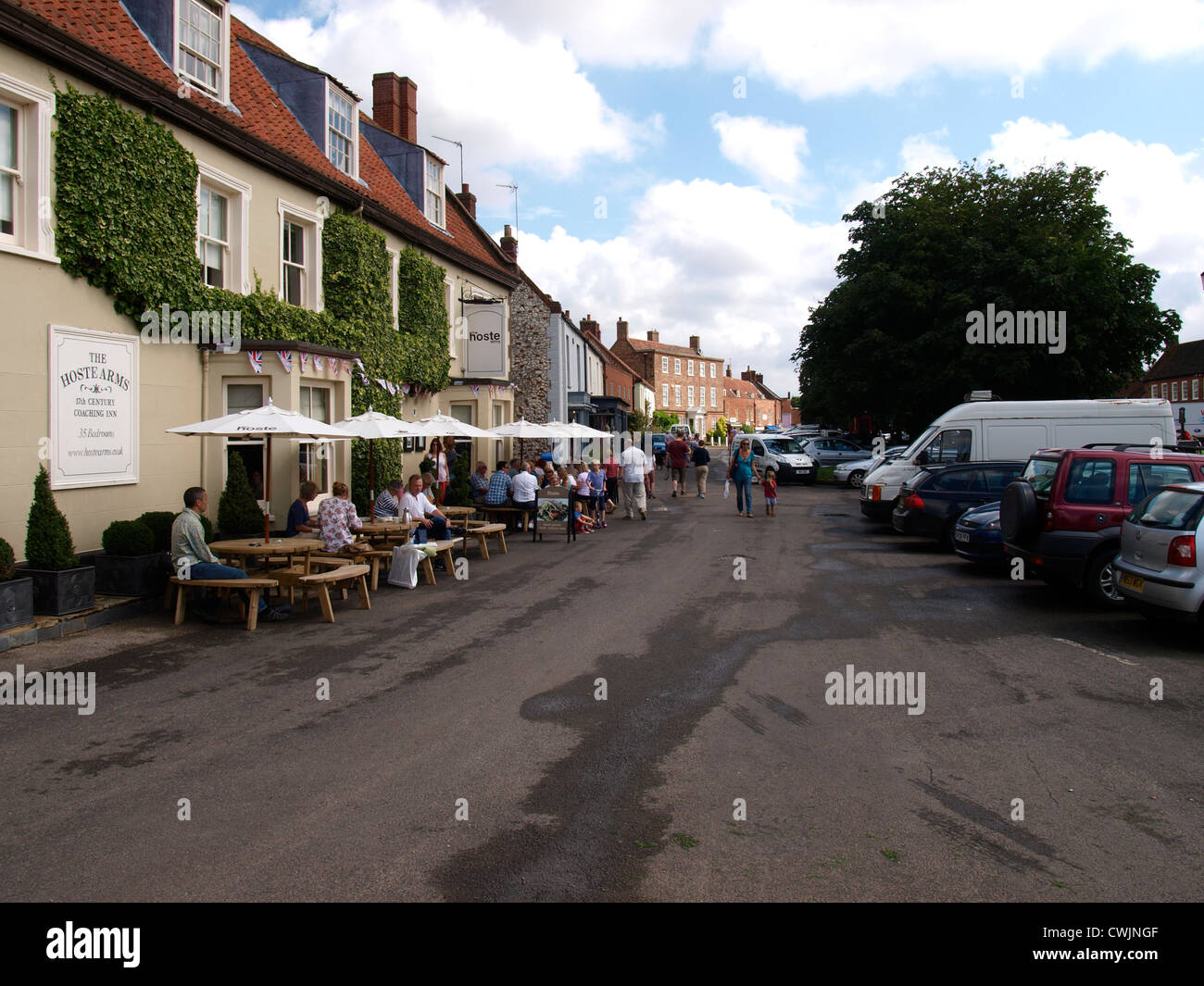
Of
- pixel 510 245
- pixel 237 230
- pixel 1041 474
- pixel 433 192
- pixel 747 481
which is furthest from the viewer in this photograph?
pixel 510 245

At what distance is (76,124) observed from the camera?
37.4 ft

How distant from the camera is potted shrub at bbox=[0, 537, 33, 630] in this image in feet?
29.4

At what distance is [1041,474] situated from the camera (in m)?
12.5

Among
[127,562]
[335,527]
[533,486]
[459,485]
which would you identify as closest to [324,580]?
[335,527]

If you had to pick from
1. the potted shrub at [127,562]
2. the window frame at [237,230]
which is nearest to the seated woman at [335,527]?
the potted shrub at [127,562]

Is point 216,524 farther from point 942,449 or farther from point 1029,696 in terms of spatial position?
point 942,449

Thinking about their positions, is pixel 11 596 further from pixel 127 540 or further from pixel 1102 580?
pixel 1102 580

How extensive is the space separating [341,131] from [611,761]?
716 inches

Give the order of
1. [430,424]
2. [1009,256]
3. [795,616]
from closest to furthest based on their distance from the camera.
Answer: [795,616] → [430,424] → [1009,256]

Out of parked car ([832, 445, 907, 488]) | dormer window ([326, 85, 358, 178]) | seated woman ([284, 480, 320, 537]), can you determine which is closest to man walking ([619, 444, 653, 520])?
dormer window ([326, 85, 358, 178])

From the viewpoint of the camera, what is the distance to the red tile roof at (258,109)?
1240cm

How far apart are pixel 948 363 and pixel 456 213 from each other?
1919 centimetres

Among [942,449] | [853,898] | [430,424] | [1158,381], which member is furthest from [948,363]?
[1158,381]

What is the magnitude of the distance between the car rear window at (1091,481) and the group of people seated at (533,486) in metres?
10.7
